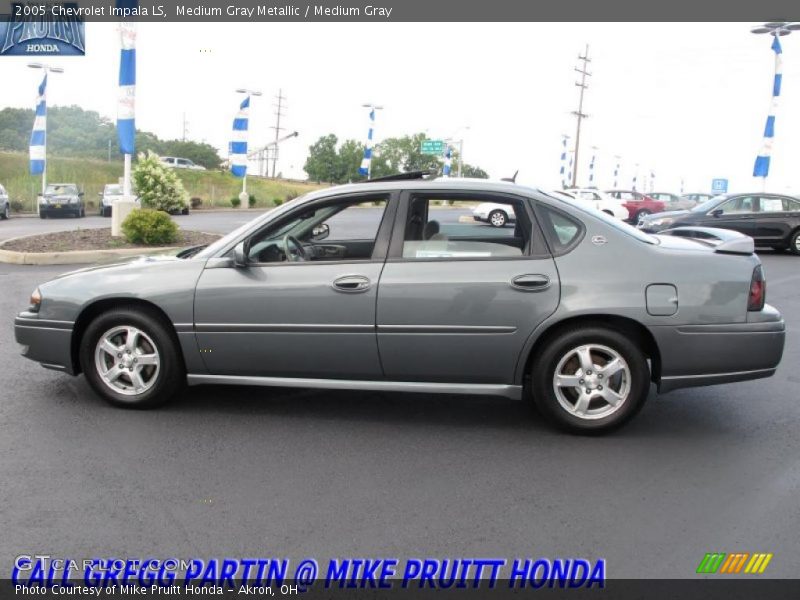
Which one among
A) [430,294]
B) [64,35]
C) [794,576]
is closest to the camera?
[794,576]

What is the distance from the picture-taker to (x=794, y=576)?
9.80 ft

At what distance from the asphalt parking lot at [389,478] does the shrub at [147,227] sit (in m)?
9.00

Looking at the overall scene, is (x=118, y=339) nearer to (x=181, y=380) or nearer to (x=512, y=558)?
(x=181, y=380)

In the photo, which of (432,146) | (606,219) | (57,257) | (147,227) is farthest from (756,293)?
(432,146)

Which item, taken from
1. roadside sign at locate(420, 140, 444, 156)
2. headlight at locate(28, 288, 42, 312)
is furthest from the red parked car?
headlight at locate(28, 288, 42, 312)

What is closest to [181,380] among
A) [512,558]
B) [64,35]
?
[512,558]

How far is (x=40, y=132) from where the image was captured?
97.9ft

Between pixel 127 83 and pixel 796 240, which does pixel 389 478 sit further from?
pixel 796 240

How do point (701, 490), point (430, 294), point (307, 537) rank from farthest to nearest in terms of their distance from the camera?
point (430, 294)
point (701, 490)
point (307, 537)

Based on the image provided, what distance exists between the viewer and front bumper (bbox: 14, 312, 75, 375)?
5.00 meters

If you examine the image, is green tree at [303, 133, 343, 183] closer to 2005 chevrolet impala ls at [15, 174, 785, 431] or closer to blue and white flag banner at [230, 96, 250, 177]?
blue and white flag banner at [230, 96, 250, 177]

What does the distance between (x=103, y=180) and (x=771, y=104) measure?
150 ft

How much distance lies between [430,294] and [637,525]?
72.3 inches

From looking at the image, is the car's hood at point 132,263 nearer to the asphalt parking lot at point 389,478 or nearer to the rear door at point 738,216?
the asphalt parking lot at point 389,478
